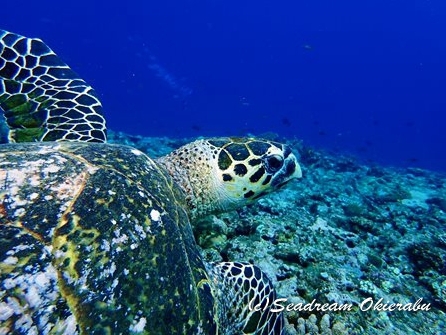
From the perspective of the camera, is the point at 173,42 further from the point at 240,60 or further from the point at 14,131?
the point at 14,131

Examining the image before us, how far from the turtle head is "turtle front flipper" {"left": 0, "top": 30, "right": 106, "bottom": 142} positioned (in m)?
0.96

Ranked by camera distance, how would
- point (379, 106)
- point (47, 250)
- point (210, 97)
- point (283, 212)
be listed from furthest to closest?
point (379, 106), point (210, 97), point (283, 212), point (47, 250)

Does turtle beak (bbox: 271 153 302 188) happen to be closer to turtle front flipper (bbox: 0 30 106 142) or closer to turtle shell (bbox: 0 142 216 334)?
turtle shell (bbox: 0 142 216 334)

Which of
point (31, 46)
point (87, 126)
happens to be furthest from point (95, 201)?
point (31, 46)

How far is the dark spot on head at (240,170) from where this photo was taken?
2443 millimetres

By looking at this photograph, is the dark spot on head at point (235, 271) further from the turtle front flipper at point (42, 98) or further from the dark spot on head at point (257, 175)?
the turtle front flipper at point (42, 98)

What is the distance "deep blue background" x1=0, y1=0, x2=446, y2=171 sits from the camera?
82.4m

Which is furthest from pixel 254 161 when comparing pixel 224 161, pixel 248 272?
pixel 248 272

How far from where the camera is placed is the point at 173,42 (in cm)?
9300

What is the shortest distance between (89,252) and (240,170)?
1487 mm

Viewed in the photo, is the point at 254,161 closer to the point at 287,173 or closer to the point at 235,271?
the point at 287,173

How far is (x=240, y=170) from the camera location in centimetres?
245

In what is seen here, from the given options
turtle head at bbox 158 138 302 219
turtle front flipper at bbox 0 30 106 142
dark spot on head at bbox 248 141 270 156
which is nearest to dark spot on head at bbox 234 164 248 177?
turtle head at bbox 158 138 302 219

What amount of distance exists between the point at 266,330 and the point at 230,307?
335mm
